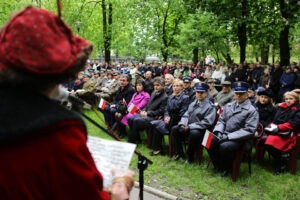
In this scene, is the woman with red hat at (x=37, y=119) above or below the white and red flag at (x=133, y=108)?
above

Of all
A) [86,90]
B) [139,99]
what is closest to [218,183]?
[139,99]

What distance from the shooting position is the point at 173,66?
17.2 meters

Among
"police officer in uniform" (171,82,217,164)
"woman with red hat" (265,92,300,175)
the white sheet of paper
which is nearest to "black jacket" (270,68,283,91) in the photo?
"woman with red hat" (265,92,300,175)

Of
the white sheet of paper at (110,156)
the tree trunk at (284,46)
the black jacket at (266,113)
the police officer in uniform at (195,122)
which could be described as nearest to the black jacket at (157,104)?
the police officer in uniform at (195,122)

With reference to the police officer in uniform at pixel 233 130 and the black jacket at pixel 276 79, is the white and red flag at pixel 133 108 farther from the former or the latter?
the black jacket at pixel 276 79

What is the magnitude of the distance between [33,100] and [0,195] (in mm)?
368

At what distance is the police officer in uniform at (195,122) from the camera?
4684mm

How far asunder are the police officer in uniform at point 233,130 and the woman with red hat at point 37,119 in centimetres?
353

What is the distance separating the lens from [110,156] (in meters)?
1.39

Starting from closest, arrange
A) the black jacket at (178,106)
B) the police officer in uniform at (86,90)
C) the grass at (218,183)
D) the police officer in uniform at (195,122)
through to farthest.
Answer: the grass at (218,183), the police officer in uniform at (195,122), the black jacket at (178,106), the police officer in uniform at (86,90)

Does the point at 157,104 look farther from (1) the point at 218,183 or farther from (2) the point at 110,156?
(2) the point at 110,156

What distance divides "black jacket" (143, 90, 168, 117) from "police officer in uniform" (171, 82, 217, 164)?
780 mm

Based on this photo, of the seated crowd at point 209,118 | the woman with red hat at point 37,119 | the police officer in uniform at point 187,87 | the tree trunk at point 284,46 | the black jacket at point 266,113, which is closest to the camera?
the woman with red hat at point 37,119

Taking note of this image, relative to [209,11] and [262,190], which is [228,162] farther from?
[209,11]
